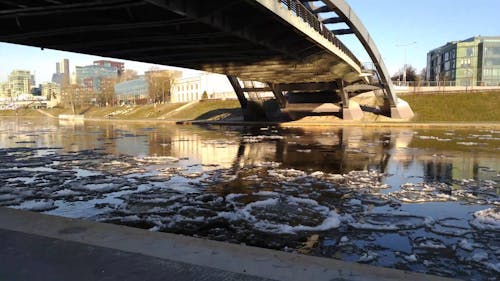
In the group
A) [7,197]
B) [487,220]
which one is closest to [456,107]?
[487,220]

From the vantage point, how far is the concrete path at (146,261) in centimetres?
484

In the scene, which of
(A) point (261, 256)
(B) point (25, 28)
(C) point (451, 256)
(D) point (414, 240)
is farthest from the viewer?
(B) point (25, 28)

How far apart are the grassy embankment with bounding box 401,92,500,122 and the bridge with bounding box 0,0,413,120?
20178 millimetres

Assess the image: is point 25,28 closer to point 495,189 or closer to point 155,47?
point 155,47

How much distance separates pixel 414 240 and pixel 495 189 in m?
6.38

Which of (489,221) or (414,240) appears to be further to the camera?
(489,221)

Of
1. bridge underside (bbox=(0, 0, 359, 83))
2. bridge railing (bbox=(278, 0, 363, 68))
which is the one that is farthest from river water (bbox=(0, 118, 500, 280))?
bridge railing (bbox=(278, 0, 363, 68))

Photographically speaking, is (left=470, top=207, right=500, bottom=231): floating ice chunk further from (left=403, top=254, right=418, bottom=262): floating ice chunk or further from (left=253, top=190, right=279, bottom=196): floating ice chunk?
(left=253, top=190, right=279, bottom=196): floating ice chunk

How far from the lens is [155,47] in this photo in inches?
933

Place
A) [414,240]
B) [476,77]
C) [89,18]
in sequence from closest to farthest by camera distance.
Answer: [414,240] < [89,18] < [476,77]

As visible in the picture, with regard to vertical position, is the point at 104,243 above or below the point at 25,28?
below

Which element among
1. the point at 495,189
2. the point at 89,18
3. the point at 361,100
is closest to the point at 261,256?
the point at 495,189

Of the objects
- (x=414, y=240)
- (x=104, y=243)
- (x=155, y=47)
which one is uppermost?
(x=155, y=47)

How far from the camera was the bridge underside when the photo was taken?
16.1 meters
